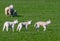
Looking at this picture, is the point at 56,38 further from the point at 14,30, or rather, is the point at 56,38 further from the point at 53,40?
the point at 14,30

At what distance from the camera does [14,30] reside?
773 inches

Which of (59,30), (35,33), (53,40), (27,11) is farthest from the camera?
(27,11)

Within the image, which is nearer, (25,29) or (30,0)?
(25,29)

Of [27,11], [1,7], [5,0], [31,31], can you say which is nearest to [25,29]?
[31,31]

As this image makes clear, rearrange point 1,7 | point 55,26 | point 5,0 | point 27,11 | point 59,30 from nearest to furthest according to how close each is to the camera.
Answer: point 59,30 < point 55,26 < point 27,11 < point 1,7 < point 5,0

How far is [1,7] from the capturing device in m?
35.7

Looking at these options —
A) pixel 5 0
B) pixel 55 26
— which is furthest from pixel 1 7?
pixel 55 26

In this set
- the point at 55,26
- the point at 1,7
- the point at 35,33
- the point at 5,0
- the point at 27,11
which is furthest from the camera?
the point at 5,0

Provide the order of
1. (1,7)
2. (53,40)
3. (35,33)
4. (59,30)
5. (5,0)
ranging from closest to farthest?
(53,40) → (35,33) → (59,30) → (1,7) → (5,0)

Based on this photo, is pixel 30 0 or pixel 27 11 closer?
pixel 27 11

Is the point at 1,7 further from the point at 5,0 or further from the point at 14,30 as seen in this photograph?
the point at 14,30

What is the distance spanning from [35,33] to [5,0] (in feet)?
82.8

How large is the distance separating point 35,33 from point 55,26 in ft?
11.2

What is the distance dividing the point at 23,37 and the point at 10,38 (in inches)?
31.0
